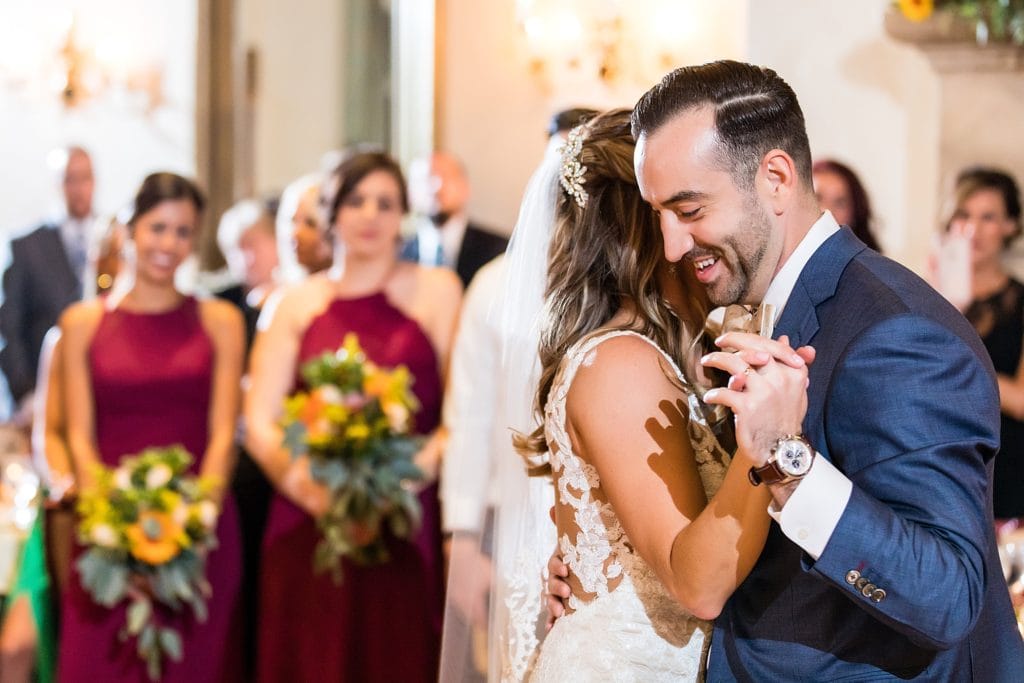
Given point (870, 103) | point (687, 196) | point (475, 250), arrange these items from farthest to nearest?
1. point (475, 250)
2. point (870, 103)
3. point (687, 196)

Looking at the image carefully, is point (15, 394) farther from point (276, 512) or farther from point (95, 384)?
point (276, 512)

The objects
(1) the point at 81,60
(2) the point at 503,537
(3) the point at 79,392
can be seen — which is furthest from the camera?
(1) the point at 81,60

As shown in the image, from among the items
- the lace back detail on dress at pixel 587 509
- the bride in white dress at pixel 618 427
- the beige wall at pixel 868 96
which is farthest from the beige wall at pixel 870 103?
the lace back detail on dress at pixel 587 509

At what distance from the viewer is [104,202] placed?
29.3 ft

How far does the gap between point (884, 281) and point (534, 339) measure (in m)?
0.78

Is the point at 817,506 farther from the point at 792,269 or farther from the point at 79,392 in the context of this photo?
the point at 79,392

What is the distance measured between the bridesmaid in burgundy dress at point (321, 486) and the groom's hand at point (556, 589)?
7.66 ft

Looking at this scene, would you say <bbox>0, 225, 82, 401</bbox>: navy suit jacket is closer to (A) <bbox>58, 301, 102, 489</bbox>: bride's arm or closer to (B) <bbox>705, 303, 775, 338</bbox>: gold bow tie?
(A) <bbox>58, 301, 102, 489</bbox>: bride's arm

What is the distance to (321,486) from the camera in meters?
4.68

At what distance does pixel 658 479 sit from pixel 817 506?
38 centimetres

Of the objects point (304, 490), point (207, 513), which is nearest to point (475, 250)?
point (304, 490)

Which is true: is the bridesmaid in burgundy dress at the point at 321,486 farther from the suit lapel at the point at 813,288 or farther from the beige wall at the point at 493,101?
the beige wall at the point at 493,101

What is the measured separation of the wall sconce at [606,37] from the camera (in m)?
7.42

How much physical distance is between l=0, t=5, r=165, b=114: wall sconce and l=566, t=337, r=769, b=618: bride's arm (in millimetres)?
7425
